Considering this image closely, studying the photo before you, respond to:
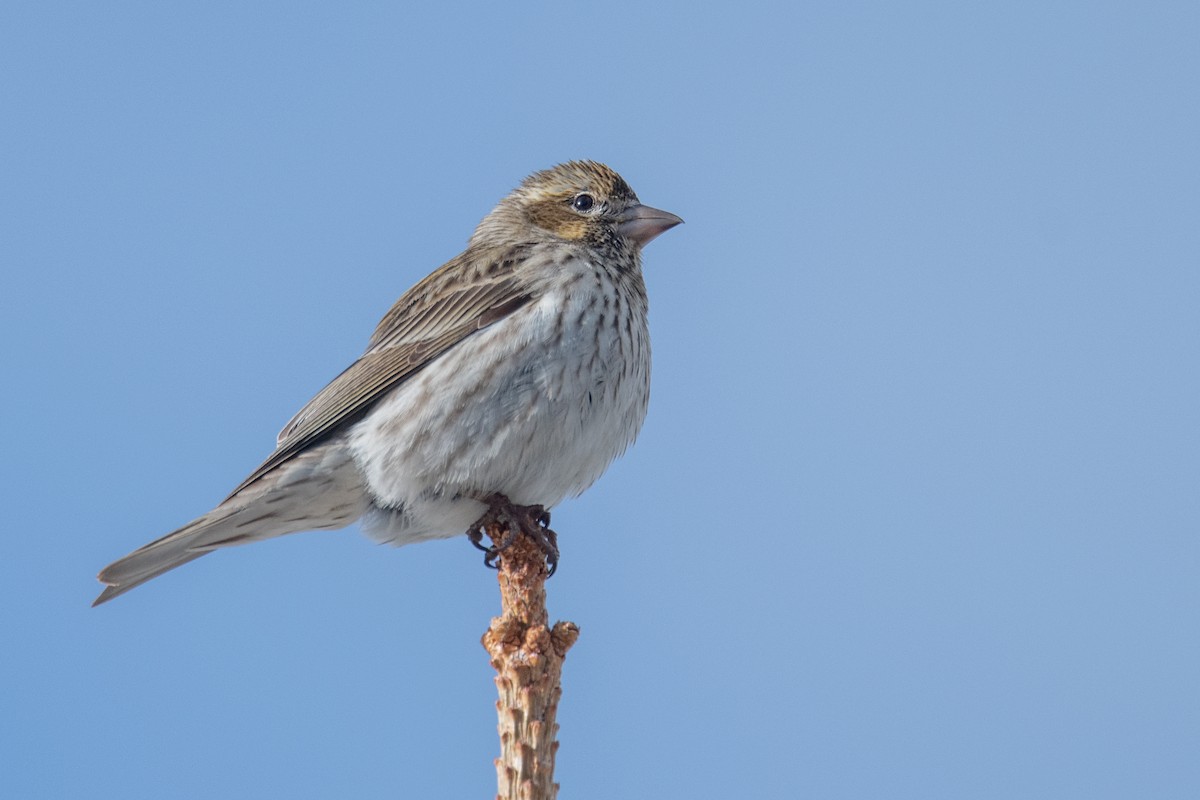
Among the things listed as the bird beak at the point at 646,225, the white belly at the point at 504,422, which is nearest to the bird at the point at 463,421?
the white belly at the point at 504,422

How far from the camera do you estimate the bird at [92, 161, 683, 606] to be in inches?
234

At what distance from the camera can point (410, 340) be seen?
663 centimetres

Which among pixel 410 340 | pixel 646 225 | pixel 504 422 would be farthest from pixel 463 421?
pixel 646 225

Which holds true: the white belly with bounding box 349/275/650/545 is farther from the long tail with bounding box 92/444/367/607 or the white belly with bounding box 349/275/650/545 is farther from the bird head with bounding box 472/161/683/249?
the bird head with bounding box 472/161/683/249

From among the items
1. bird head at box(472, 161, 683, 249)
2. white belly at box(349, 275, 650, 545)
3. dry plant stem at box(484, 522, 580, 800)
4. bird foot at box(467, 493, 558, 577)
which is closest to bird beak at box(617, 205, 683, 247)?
bird head at box(472, 161, 683, 249)

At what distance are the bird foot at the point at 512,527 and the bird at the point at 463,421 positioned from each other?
40 mm

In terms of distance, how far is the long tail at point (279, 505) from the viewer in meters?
6.12

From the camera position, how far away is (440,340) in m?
6.40

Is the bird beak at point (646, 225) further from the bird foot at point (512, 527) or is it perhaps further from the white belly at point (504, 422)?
the bird foot at point (512, 527)

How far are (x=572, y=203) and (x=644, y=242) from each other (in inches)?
19.6

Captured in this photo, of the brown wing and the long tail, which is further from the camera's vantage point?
the brown wing

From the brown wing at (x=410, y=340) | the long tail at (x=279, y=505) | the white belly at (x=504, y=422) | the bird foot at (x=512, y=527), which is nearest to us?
the bird foot at (x=512, y=527)

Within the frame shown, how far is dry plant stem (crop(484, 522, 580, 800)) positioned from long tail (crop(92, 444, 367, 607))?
81.6 inches

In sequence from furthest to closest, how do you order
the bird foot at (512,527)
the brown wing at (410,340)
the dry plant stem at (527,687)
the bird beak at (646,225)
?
the bird beak at (646,225)
the brown wing at (410,340)
the bird foot at (512,527)
the dry plant stem at (527,687)
